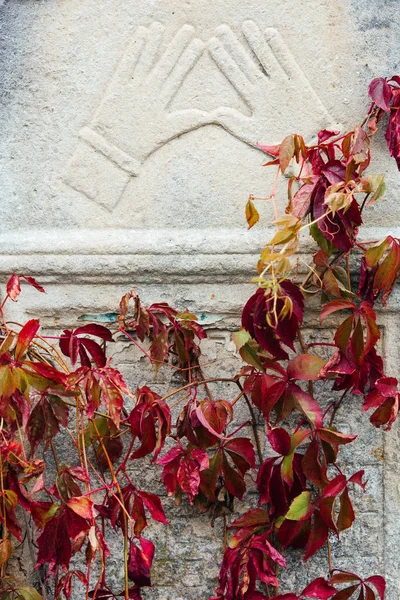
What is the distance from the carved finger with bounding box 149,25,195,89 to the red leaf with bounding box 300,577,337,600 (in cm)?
146

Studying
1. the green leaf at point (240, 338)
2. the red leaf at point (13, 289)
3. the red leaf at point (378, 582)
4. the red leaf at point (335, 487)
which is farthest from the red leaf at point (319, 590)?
the red leaf at point (13, 289)

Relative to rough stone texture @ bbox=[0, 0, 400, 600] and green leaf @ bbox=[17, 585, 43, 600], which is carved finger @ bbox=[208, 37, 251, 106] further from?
green leaf @ bbox=[17, 585, 43, 600]

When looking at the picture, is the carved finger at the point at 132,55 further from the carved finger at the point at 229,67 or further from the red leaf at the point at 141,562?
the red leaf at the point at 141,562

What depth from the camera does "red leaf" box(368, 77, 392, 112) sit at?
6.53ft

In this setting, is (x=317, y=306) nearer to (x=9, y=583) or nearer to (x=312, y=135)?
(x=312, y=135)

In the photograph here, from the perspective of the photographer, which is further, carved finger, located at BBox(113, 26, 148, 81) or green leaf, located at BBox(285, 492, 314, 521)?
carved finger, located at BBox(113, 26, 148, 81)

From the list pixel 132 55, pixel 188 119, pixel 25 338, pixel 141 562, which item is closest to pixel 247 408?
pixel 141 562

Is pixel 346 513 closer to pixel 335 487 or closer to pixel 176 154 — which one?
pixel 335 487

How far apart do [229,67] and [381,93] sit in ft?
1.42

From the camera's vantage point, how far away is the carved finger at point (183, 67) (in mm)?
2090

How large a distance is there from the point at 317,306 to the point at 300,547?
70cm

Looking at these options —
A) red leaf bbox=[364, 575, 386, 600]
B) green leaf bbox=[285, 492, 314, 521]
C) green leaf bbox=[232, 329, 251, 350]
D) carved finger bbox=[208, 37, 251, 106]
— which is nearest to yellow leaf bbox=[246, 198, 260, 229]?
green leaf bbox=[232, 329, 251, 350]

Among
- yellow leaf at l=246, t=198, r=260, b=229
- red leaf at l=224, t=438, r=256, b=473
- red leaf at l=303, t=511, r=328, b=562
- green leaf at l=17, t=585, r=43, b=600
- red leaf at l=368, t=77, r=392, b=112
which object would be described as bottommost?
green leaf at l=17, t=585, r=43, b=600

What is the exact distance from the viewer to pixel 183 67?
2094 mm
